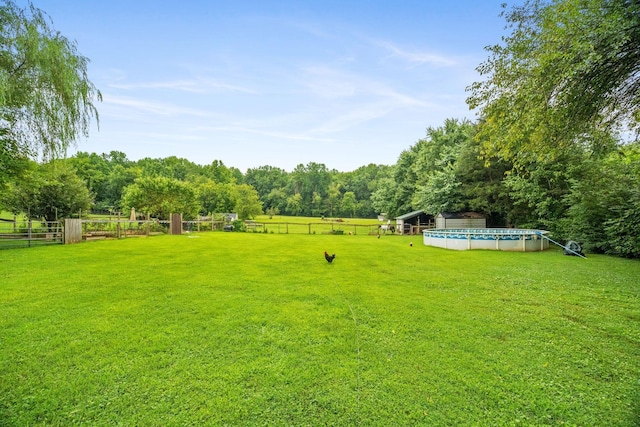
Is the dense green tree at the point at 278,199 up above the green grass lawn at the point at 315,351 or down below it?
above

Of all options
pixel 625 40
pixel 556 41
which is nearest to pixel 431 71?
pixel 556 41

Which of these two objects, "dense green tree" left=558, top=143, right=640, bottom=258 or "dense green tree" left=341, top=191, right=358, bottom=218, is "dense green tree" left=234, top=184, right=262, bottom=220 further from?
Answer: "dense green tree" left=558, top=143, right=640, bottom=258

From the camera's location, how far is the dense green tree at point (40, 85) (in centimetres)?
617

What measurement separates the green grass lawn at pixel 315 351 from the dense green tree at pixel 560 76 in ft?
12.5

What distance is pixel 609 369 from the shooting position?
3.45 metres

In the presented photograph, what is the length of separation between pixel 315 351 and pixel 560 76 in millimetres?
6664

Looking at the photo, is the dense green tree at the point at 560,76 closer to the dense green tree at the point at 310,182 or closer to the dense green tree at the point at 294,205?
the dense green tree at the point at 294,205

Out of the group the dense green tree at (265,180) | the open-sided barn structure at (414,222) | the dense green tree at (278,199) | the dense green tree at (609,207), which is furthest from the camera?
the dense green tree at (265,180)

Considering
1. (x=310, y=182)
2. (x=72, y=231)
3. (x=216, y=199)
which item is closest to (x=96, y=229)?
(x=72, y=231)

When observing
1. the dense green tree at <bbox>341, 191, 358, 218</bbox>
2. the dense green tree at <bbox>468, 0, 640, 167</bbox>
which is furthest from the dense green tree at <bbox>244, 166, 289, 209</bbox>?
the dense green tree at <bbox>468, 0, 640, 167</bbox>

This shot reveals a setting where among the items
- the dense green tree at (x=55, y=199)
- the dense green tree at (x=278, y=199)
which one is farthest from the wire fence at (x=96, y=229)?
the dense green tree at (x=278, y=199)

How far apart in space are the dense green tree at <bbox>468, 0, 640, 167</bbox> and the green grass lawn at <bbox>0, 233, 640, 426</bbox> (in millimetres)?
3802

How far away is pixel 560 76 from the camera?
5625 mm

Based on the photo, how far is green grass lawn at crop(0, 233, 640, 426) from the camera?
8.78 feet
